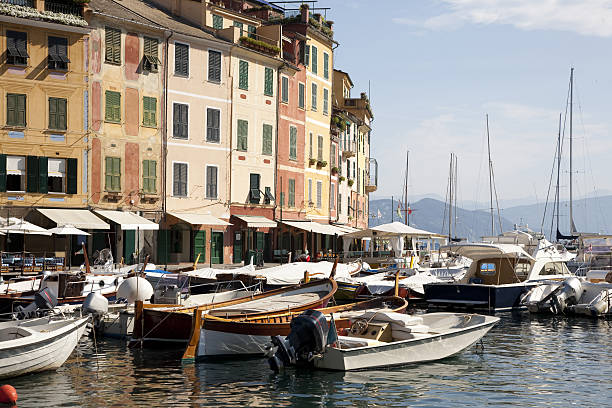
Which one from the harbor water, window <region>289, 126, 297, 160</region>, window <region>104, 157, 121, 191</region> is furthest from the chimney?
the harbor water

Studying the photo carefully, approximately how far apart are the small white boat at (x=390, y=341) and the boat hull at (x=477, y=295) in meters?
9.91

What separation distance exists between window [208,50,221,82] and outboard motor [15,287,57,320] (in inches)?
961

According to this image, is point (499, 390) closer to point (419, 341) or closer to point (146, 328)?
point (419, 341)

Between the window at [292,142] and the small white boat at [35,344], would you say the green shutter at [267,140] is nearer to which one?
the window at [292,142]

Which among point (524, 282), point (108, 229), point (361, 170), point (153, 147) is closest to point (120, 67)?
point (153, 147)

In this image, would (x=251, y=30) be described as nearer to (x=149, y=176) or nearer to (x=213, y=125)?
(x=213, y=125)

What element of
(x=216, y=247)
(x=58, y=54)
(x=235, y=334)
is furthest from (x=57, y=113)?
(x=235, y=334)

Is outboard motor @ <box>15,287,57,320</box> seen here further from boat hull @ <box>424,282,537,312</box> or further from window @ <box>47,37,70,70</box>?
window @ <box>47,37,70,70</box>

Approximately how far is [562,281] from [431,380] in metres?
17.5

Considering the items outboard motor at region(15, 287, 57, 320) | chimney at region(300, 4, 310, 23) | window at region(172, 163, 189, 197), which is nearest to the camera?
outboard motor at region(15, 287, 57, 320)

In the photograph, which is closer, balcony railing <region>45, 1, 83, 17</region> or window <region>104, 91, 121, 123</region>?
balcony railing <region>45, 1, 83, 17</region>

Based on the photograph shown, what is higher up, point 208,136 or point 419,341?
point 208,136

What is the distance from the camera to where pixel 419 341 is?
19.7m

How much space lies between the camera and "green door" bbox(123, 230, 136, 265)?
4050 cm
